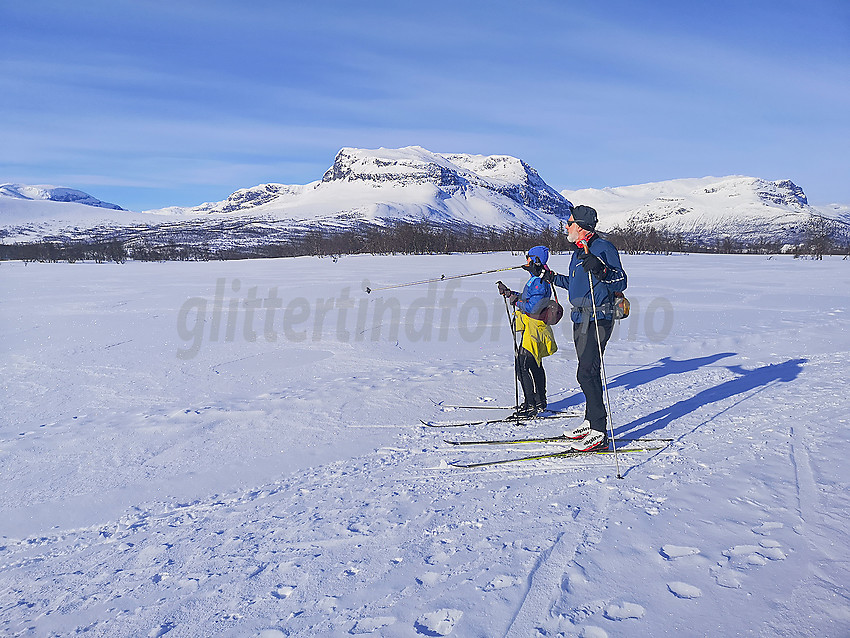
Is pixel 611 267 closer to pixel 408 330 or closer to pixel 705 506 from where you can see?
pixel 705 506

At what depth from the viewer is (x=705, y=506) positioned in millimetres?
3809

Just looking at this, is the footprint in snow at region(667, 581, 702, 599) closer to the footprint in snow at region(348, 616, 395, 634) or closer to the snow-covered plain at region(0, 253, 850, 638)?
the snow-covered plain at region(0, 253, 850, 638)

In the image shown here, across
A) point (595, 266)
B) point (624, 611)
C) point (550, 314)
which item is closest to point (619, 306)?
point (595, 266)

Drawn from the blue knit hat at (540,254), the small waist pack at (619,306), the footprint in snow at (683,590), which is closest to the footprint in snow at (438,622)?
the footprint in snow at (683,590)

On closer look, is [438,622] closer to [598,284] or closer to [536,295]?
[598,284]

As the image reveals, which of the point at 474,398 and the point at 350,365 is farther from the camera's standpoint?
the point at 350,365

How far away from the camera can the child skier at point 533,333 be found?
5.75 m

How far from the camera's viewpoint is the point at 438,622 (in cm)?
275

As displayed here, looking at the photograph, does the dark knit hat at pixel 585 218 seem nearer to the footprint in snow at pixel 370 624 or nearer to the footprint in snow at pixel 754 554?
the footprint in snow at pixel 754 554

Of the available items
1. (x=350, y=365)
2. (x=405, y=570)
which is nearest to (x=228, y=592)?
(x=405, y=570)

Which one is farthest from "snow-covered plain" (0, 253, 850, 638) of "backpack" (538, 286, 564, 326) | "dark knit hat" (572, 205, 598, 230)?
"dark knit hat" (572, 205, 598, 230)

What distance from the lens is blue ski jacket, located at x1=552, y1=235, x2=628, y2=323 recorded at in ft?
15.9

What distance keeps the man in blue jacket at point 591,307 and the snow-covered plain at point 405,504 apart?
1.30 feet

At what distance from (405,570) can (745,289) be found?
22839 millimetres
